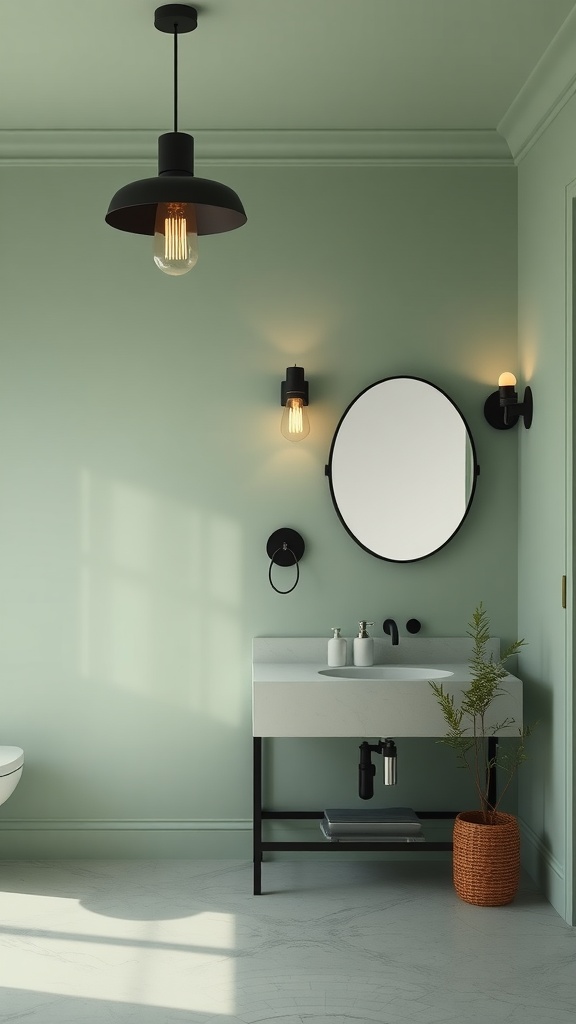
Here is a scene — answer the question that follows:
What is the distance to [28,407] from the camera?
3.65 meters

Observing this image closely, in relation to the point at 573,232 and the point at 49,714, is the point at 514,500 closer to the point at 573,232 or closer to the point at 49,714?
the point at 573,232

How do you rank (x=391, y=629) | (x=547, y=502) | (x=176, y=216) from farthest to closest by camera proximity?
1. (x=391, y=629)
2. (x=547, y=502)
3. (x=176, y=216)

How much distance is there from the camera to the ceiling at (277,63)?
274cm

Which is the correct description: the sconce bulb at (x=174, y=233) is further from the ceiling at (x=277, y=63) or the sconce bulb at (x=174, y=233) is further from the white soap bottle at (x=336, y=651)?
the white soap bottle at (x=336, y=651)

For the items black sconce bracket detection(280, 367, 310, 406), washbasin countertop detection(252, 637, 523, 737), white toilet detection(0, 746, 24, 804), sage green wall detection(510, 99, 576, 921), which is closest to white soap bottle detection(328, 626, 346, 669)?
washbasin countertop detection(252, 637, 523, 737)

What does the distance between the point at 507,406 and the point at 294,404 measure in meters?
0.76

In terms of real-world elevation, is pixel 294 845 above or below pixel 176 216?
below

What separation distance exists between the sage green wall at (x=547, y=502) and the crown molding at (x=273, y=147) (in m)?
0.26

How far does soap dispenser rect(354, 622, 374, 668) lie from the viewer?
11.5 ft

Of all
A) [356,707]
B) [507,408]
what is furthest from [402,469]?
[356,707]

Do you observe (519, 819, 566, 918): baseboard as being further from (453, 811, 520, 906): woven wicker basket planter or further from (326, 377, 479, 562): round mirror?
(326, 377, 479, 562): round mirror

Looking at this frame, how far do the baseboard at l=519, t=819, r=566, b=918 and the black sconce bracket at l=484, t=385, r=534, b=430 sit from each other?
1458 mm

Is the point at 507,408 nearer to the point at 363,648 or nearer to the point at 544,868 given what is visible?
the point at 363,648

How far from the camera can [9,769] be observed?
3.28 meters
